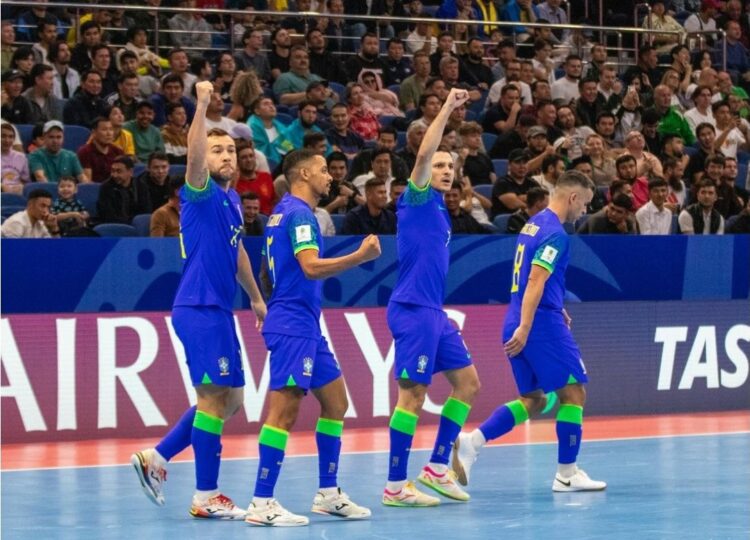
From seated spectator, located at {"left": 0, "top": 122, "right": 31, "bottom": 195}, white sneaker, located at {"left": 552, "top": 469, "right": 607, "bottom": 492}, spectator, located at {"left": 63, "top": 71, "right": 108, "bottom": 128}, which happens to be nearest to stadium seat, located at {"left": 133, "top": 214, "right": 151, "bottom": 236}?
seated spectator, located at {"left": 0, "top": 122, "right": 31, "bottom": 195}

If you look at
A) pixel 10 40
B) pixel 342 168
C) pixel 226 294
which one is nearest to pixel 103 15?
pixel 10 40

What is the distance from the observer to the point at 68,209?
1357 centimetres

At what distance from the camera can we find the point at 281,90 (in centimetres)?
1742

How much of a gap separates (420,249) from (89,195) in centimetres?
607

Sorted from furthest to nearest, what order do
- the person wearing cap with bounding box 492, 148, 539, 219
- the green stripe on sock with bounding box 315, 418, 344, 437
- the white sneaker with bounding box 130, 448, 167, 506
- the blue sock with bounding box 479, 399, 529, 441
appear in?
the person wearing cap with bounding box 492, 148, 539, 219 → the blue sock with bounding box 479, 399, 529, 441 → the white sneaker with bounding box 130, 448, 167, 506 → the green stripe on sock with bounding box 315, 418, 344, 437

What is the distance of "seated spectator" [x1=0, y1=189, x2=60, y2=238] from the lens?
1309 cm

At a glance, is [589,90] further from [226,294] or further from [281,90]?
[226,294]

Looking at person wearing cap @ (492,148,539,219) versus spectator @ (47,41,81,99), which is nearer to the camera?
person wearing cap @ (492,148,539,219)

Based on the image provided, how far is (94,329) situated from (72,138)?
3498 millimetres

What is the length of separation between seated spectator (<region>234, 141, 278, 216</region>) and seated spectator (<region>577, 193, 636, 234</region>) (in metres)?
3.43

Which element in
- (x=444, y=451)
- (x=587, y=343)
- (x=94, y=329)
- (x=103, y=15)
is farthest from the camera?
Answer: (x=103, y=15)

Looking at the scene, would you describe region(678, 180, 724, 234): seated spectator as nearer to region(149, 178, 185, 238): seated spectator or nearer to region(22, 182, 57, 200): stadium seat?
region(149, 178, 185, 238): seated spectator

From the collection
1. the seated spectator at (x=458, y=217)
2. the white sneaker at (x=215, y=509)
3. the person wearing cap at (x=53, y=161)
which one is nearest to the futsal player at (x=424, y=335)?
the white sneaker at (x=215, y=509)

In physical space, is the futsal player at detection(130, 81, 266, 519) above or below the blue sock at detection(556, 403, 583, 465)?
above
